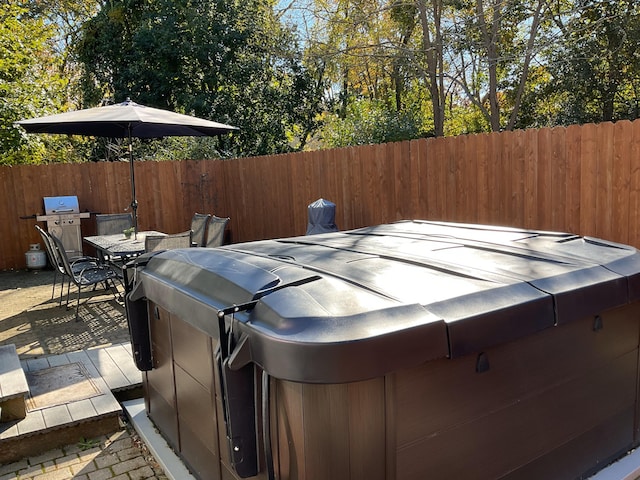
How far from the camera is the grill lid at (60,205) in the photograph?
8.74 metres

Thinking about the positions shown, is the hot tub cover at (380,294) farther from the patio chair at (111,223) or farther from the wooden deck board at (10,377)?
the patio chair at (111,223)

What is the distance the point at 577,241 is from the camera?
8.23ft

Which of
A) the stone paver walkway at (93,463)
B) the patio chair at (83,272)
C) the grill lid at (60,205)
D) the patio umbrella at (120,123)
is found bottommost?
the stone paver walkway at (93,463)

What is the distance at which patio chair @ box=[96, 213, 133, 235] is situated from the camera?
7.68 m

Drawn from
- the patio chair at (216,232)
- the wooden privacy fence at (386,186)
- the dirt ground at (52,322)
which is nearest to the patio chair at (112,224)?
the dirt ground at (52,322)

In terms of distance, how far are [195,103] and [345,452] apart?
12.4 m

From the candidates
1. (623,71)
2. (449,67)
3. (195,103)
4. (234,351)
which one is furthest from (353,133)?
(234,351)

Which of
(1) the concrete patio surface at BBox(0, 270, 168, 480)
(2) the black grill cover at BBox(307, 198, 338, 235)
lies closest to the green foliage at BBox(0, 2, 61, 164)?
(1) the concrete patio surface at BBox(0, 270, 168, 480)

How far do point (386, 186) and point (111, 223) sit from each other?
13.6 feet

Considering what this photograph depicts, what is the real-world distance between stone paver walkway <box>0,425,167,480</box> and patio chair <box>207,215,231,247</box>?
3.33 metres

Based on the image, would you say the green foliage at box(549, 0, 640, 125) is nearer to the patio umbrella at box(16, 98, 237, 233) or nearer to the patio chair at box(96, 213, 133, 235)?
the patio umbrella at box(16, 98, 237, 233)

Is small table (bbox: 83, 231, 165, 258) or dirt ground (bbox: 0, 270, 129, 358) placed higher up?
small table (bbox: 83, 231, 165, 258)

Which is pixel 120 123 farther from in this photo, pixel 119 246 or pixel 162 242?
pixel 162 242

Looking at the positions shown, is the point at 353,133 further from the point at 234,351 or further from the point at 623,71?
the point at 234,351
